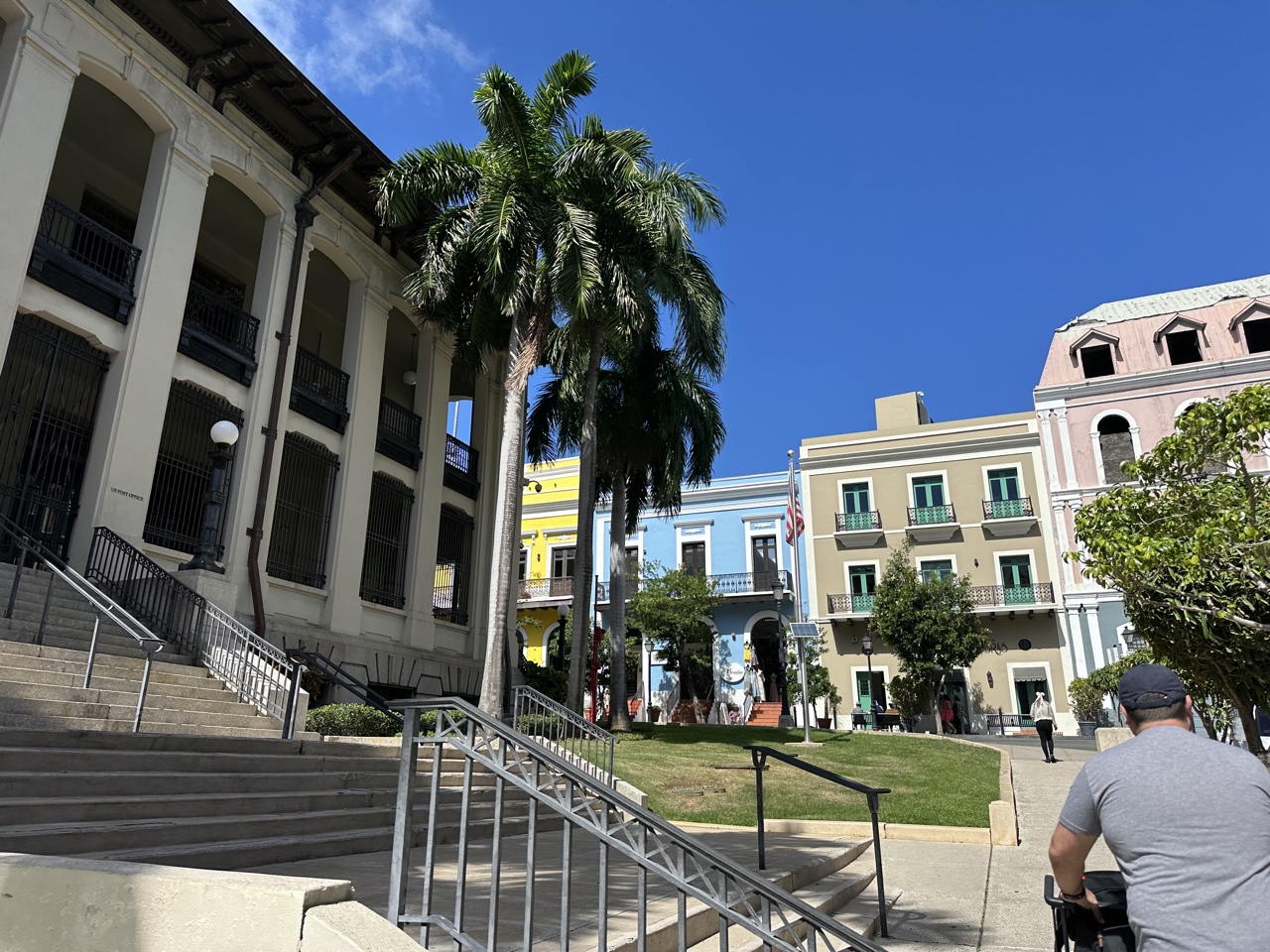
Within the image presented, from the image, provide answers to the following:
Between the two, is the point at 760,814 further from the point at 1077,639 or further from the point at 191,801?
the point at 1077,639

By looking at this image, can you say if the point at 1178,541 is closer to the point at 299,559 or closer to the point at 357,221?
the point at 299,559

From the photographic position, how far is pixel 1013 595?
32031 millimetres

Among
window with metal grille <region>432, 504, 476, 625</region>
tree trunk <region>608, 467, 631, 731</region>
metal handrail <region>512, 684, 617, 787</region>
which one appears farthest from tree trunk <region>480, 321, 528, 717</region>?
tree trunk <region>608, 467, 631, 731</region>

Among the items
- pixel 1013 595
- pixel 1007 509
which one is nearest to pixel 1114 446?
pixel 1007 509

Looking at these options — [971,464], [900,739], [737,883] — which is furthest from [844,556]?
[737,883]

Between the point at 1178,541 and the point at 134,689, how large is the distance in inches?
486

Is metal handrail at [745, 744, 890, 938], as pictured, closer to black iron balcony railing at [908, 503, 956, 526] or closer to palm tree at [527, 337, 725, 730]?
palm tree at [527, 337, 725, 730]

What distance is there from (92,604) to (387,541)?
27.7 feet

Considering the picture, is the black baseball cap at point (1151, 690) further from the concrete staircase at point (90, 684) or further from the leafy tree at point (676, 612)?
the leafy tree at point (676, 612)

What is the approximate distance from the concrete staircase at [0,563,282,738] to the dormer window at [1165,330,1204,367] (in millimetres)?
34908

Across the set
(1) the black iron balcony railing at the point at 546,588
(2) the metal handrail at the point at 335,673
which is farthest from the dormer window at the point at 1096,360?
(2) the metal handrail at the point at 335,673

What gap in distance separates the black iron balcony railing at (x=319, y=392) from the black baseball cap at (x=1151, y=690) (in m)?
15.0

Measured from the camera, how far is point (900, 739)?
2020cm

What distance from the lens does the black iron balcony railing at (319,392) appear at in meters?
15.6
